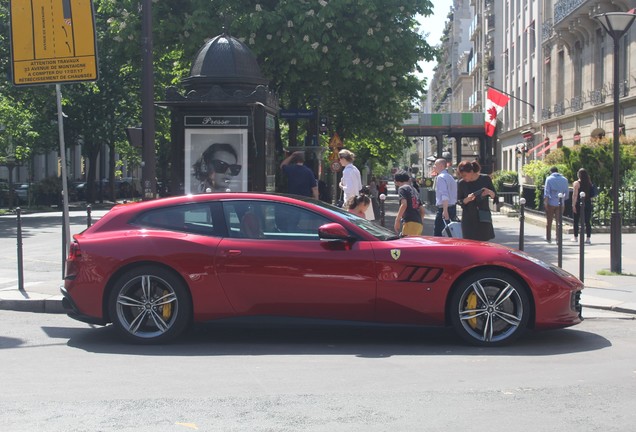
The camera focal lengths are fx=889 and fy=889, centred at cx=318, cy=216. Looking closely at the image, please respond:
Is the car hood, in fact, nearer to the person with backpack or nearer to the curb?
the person with backpack

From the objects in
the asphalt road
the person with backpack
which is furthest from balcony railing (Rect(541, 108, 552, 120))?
the asphalt road

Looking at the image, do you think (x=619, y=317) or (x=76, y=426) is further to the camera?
(x=619, y=317)

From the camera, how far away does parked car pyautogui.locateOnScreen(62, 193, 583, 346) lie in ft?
26.1

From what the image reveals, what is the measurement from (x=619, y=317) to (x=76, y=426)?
6673mm

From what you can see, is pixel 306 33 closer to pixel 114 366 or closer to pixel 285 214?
pixel 285 214

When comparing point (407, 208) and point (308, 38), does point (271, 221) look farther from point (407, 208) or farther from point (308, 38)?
point (308, 38)

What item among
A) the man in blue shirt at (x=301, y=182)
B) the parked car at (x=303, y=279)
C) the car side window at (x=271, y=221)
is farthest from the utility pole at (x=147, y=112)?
the car side window at (x=271, y=221)

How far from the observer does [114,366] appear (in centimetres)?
730

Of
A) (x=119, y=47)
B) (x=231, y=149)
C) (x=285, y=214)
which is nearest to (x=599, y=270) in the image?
(x=231, y=149)

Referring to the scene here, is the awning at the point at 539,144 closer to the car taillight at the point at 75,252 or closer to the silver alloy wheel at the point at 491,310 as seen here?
the silver alloy wheel at the point at 491,310

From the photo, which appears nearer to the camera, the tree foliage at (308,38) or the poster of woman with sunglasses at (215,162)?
the poster of woman with sunglasses at (215,162)

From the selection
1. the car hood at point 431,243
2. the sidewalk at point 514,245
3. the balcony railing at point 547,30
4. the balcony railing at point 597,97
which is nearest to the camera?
the car hood at point 431,243

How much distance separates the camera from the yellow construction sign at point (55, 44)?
1189 centimetres

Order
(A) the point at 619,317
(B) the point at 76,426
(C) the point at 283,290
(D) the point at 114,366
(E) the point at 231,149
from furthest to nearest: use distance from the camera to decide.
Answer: (E) the point at 231,149, (A) the point at 619,317, (C) the point at 283,290, (D) the point at 114,366, (B) the point at 76,426
